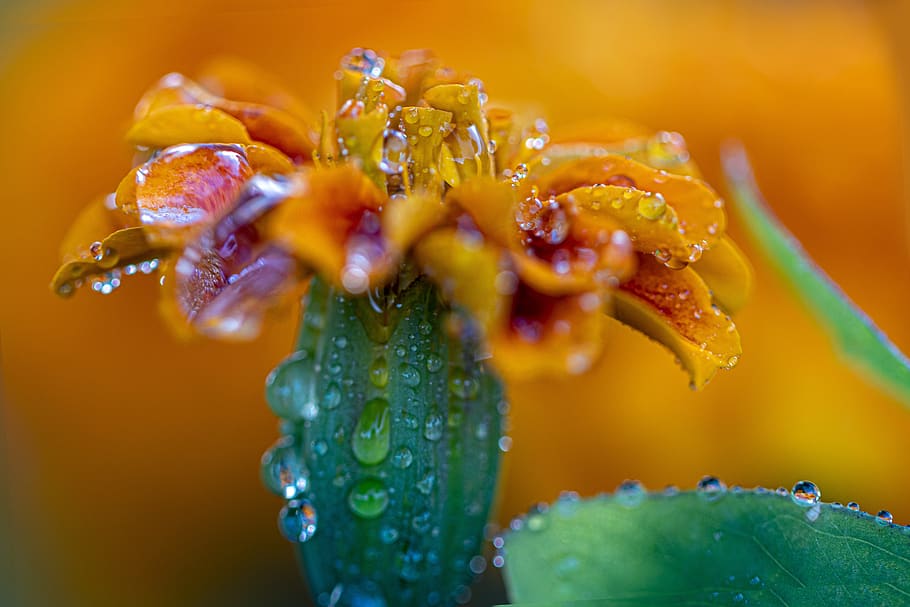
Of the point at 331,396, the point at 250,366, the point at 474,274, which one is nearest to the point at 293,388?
the point at 331,396

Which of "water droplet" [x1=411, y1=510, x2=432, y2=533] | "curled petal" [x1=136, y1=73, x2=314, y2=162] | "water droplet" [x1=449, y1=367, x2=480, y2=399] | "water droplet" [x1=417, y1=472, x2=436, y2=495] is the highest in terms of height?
"curled petal" [x1=136, y1=73, x2=314, y2=162]

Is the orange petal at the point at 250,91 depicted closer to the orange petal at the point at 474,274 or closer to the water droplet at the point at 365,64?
the water droplet at the point at 365,64

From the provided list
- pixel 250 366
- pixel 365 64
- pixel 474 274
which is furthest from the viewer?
pixel 250 366

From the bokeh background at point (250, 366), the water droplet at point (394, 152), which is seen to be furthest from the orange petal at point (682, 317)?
the bokeh background at point (250, 366)

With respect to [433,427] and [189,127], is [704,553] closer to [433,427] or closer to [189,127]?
[433,427]

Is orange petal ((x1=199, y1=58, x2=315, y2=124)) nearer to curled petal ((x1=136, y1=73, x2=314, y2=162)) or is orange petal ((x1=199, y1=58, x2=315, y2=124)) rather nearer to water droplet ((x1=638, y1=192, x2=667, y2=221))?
curled petal ((x1=136, y1=73, x2=314, y2=162))

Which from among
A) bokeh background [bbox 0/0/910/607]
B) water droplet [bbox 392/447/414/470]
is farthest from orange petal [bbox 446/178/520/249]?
bokeh background [bbox 0/0/910/607]

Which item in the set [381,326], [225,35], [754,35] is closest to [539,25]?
[754,35]
